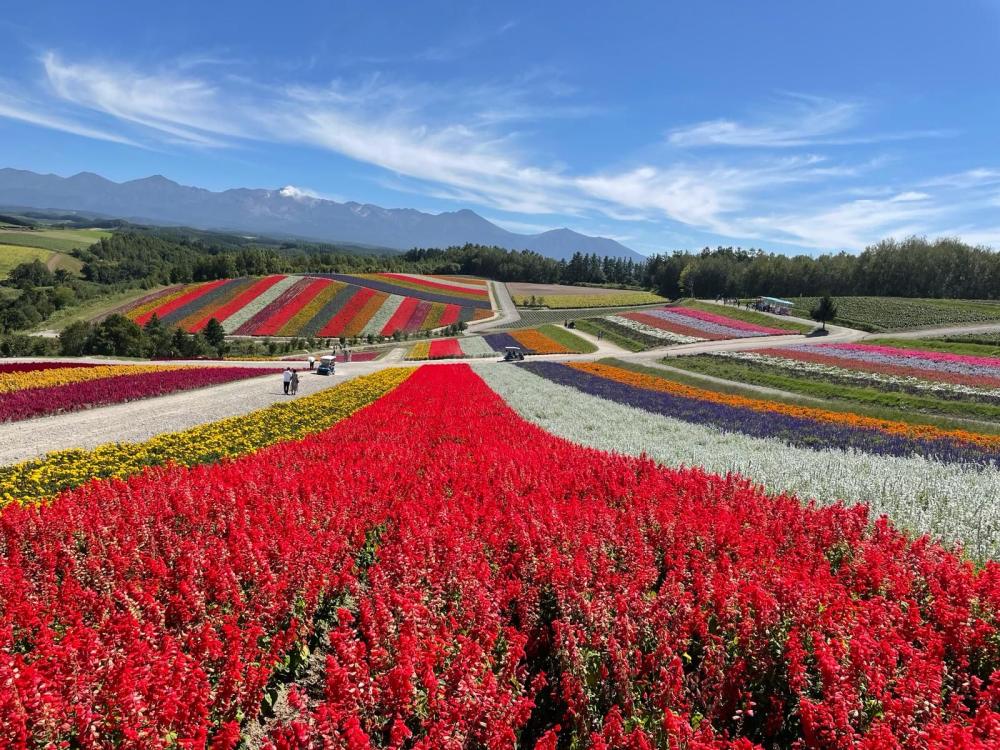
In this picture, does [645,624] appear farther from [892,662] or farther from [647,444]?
[647,444]

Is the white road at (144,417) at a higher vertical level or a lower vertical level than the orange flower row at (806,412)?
lower

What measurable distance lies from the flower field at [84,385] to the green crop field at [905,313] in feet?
229

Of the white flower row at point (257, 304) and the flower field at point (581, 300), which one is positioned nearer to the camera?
the white flower row at point (257, 304)

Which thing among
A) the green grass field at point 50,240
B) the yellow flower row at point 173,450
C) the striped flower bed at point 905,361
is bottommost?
the yellow flower row at point 173,450

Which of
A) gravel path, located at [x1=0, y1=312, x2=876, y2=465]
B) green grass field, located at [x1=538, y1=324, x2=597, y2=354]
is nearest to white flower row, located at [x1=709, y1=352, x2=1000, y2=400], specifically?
green grass field, located at [x1=538, y1=324, x2=597, y2=354]

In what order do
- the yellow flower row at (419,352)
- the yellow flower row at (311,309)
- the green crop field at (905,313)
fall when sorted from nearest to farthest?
the yellow flower row at (419,352) → the green crop field at (905,313) → the yellow flower row at (311,309)

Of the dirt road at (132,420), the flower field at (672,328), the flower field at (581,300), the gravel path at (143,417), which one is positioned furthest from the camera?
the flower field at (581,300)

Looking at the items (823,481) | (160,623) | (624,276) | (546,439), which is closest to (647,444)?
(546,439)

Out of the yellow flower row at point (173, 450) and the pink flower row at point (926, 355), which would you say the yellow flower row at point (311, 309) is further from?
the pink flower row at point (926, 355)

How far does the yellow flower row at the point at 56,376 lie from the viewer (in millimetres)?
26694

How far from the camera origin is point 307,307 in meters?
76.1

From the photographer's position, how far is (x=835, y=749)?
10.1ft

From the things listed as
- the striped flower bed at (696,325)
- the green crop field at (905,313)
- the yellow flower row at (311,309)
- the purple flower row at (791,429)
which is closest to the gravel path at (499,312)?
the striped flower bed at (696,325)

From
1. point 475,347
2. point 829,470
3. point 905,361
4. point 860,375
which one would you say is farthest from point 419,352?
point 829,470
